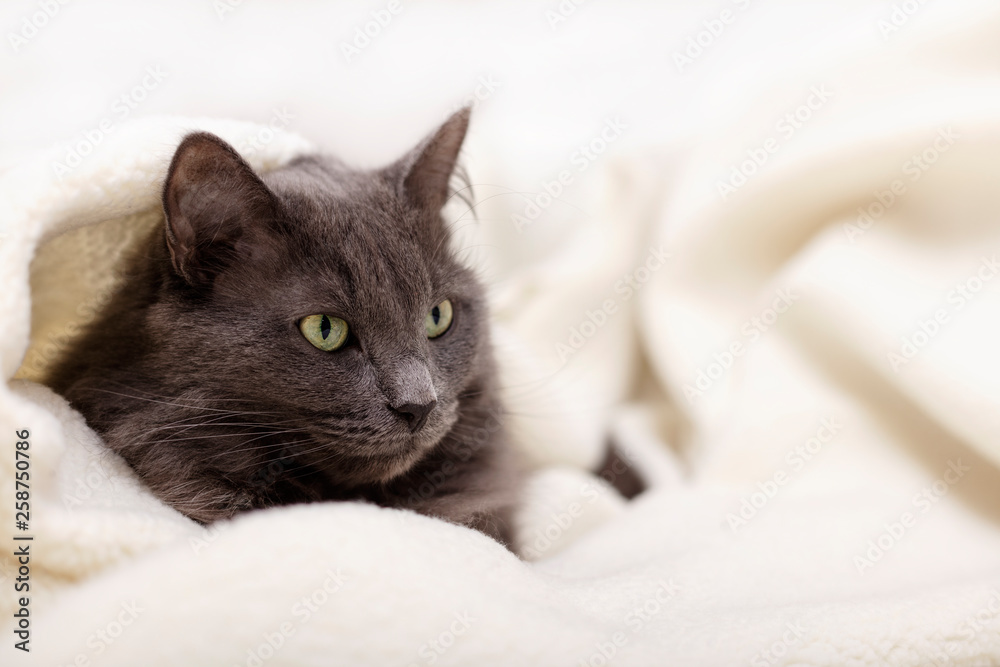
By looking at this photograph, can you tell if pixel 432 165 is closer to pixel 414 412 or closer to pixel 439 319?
pixel 439 319

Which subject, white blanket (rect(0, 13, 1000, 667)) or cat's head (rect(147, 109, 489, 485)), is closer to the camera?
white blanket (rect(0, 13, 1000, 667))

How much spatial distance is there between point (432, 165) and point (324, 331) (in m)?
0.38

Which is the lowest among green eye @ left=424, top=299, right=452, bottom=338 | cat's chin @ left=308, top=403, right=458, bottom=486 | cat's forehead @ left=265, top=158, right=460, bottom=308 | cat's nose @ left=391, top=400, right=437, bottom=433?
cat's chin @ left=308, top=403, right=458, bottom=486

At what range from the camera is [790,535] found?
4.26ft

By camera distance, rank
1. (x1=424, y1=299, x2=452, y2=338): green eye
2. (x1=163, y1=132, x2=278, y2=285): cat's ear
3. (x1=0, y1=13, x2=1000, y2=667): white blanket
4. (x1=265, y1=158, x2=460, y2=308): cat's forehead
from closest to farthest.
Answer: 1. (x1=0, y1=13, x2=1000, y2=667): white blanket
2. (x1=163, y1=132, x2=278, y2=285): cat's ear
3. (x1=265, y1=158, x2=460, y2=308): cat's forehead
4. (x1=424, y1=299, x2=452, y2=338): green eye

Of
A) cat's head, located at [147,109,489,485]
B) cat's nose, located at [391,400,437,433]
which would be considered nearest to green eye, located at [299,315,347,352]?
cat's head, located at [147,109,489,485]

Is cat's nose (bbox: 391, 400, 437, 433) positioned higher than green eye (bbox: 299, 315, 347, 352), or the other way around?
green eye (bbox: 299, 315, 347, 352)

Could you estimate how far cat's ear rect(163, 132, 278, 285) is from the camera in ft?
2.93

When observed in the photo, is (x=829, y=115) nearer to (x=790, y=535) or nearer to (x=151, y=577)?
(x=790, y=535)

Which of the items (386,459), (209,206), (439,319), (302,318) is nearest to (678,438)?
(439,319)

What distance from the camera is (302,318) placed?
3.23 ft

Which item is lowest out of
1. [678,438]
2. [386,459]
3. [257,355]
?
[678,438]

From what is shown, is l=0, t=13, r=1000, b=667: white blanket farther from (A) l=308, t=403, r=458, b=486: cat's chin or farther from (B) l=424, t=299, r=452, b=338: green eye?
(B) l=424, t=299, r=452, b=338: green eye

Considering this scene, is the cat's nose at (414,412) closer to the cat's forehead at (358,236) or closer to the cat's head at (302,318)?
the cat's head at (302,318)
